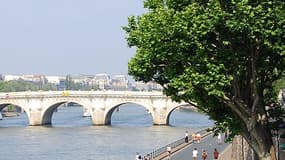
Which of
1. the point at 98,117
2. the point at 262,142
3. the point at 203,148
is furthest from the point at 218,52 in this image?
the point at 98,117

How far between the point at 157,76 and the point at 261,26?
430 cm

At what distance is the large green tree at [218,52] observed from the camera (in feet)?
48.1

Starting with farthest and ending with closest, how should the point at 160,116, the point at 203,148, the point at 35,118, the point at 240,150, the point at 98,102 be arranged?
1. the point at 98,102
2. the point at 35,118
3. the point at 160,116
4. the point at 203,148
5. the point at 240,150

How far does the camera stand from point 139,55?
16828 millimetres

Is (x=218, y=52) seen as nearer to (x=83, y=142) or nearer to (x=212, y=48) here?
(x=212, y=48)

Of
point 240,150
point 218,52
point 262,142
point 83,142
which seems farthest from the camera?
point 83,142

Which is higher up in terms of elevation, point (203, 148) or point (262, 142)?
point (262, 142)

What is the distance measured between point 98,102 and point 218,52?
70.3 meters

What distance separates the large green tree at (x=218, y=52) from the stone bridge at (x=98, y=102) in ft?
212

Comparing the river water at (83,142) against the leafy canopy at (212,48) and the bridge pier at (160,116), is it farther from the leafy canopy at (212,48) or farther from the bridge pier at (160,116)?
the leafy canopy at (212,48)

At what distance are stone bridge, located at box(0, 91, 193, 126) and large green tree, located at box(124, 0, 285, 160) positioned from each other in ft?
212

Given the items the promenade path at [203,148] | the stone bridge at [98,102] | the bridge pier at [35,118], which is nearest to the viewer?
the promenade path at [203,148]

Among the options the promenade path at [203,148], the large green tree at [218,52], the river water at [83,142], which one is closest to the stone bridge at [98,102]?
the river water at [83,142]

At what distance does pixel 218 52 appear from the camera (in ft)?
51.8
